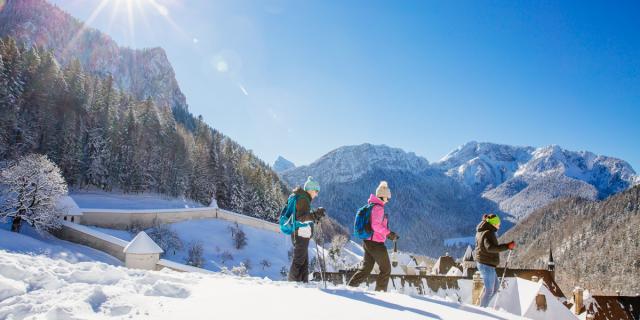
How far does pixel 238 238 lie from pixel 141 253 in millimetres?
23146

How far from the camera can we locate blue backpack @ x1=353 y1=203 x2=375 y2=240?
7695mm

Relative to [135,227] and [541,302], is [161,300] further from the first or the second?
[135,227]

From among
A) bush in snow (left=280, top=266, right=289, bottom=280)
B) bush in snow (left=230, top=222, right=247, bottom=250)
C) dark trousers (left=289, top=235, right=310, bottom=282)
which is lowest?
bush in snow (left=280, top=266, right=289, bottom=280)

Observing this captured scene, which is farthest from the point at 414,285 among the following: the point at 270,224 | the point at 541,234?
the point at 541,234

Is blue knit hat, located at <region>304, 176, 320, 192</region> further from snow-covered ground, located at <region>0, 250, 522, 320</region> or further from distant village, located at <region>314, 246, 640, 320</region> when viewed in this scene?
distant village, located at <region>314, 246, 640, 320</region>

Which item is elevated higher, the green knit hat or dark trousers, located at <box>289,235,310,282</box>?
the green knit hat

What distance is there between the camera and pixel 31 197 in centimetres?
2928

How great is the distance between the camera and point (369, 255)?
25.9ft

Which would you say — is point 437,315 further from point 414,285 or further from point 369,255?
point 414,285

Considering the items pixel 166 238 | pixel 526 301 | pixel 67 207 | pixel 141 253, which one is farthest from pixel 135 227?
pixel 526 301

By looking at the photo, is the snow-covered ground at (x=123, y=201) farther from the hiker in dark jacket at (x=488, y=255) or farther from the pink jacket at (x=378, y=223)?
the hiker in dark jacket at (x=488, y=255)

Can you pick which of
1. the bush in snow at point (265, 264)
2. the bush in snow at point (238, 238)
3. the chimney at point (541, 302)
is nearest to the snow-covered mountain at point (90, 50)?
the bush in snow at point (238, 238)

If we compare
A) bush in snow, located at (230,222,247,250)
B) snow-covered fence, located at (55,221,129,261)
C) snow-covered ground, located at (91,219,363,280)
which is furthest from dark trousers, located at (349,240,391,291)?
bush in snow, located at (230,222,247,250)

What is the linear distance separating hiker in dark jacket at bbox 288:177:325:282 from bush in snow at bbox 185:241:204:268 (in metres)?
30.2
